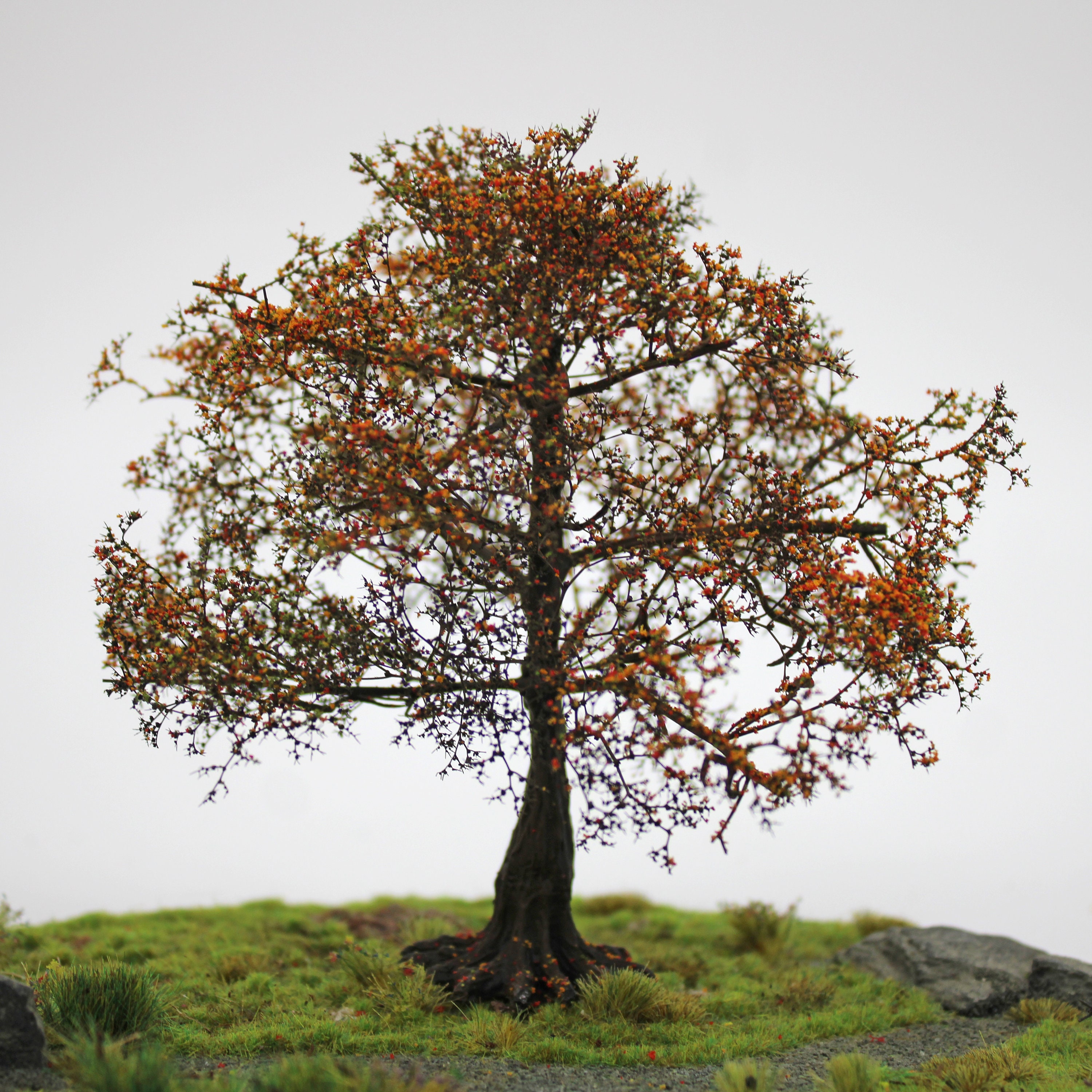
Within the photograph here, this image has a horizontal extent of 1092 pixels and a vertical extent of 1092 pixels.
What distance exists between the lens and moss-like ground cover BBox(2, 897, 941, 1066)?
9.46 m

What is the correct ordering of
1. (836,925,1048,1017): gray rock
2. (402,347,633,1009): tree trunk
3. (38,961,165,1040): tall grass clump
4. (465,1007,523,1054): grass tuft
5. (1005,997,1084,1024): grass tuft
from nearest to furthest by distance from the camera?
(38,961,165,1040): tall grass clump < (465,1007,523,1054): grass tuft < (402,347,633,1009): tree trunk < (1005,997,1084,1024): grass tuft < (836,925,1048,1017): gray rock

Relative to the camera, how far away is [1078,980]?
12086 millimetres

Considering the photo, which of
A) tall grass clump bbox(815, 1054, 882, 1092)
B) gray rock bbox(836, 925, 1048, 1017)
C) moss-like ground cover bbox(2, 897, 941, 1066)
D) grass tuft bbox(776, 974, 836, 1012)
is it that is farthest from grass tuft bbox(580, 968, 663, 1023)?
gray rock bbox(836, 925, 1048, 1017)

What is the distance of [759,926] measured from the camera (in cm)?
1503

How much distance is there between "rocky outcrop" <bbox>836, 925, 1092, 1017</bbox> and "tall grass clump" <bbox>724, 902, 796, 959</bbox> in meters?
0.94

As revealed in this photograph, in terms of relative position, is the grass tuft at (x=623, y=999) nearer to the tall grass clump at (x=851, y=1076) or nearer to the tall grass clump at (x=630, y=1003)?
the tall grass clump at (x=630, y=1003)

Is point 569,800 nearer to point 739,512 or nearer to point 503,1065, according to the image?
point 503,1065

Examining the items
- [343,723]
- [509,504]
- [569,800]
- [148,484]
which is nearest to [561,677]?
[509,504]

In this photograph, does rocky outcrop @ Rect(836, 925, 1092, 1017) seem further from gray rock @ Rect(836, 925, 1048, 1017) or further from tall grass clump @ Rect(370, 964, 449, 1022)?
tall grass clump @ Rect(370, 964, 449, 1022)

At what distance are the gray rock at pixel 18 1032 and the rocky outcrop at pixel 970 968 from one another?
1025cm

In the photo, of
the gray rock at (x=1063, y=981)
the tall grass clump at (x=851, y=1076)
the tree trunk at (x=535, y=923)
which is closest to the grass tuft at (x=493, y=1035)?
the tree trunk at (x=535, y=923)

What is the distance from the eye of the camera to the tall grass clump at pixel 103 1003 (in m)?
9.05

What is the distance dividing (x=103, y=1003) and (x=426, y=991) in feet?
10.5

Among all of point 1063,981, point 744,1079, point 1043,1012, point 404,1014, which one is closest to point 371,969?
point 404,1014
